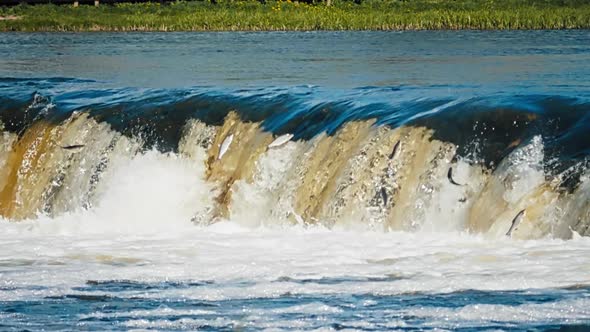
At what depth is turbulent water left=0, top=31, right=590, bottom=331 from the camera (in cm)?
862

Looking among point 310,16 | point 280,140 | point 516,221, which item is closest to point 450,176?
point 516,221

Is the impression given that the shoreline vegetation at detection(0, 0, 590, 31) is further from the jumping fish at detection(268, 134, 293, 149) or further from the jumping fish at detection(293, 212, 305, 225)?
the jumping fish at detection(293, 212, 305, 225)

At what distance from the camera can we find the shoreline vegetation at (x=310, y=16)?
37056 millimetres

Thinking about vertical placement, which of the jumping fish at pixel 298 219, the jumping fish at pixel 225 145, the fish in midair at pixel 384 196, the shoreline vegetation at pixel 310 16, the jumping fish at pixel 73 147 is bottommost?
the jumping fish at pixel 298 219

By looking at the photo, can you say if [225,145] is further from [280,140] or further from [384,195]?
[384,195]

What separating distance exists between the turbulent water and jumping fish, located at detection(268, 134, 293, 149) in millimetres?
22

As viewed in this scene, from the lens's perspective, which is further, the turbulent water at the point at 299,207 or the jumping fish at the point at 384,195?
the jumping fish at the point at 384,195

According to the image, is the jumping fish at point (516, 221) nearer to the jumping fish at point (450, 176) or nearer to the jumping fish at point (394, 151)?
the jumping fish at point (450, 176)

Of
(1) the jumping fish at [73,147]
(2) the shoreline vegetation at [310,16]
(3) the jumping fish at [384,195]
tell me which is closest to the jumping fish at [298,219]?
(3) the jumping fish at [384,195]

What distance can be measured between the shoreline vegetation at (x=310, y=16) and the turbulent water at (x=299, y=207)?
64.4 ft

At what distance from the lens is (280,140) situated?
42.1 feet

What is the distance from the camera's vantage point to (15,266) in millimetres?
10398

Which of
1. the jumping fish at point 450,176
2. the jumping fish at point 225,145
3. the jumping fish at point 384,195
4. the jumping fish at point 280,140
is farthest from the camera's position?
the jumping fish at point 225,145

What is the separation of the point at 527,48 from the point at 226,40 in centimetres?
1063
